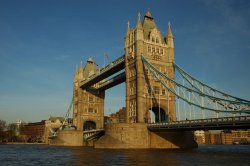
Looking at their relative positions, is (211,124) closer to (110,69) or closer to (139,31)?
(139,31)

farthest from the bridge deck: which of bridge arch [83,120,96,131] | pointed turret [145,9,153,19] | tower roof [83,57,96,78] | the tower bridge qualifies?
tower roof [83,57,96,78]

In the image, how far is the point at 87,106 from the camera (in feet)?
343

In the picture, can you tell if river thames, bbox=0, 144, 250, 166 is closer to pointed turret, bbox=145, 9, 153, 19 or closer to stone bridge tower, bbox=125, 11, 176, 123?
stone bridge tower, bbox=125, 11, 176, 123

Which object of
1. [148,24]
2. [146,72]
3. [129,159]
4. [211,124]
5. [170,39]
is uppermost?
[148,24]

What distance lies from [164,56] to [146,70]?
23.9 feet

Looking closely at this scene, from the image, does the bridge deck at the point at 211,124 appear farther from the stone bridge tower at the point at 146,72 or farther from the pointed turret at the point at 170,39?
the pointed turret at the point at 170,39

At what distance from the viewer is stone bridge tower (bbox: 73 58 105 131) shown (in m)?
104

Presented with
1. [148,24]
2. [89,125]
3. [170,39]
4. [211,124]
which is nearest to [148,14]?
[148,24]

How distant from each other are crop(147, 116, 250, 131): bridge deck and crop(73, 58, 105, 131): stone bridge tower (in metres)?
49.1

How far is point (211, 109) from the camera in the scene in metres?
49.4

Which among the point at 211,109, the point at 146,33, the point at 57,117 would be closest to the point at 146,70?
the point at 146,33

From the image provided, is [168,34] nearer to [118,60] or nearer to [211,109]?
[118,60]

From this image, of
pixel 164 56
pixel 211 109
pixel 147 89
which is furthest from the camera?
pixel 164 56

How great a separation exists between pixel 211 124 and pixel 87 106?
6366 cm
